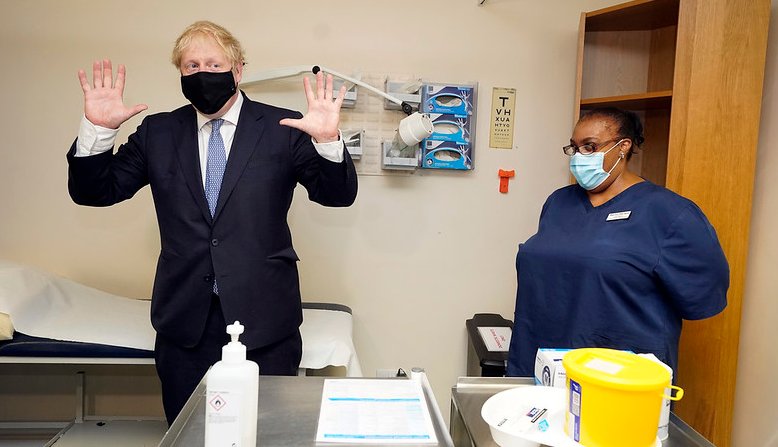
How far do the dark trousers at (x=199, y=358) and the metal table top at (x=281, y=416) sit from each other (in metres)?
0.48

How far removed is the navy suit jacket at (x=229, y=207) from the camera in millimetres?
1385

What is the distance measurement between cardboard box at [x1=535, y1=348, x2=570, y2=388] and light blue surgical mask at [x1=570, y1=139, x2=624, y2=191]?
0.72m

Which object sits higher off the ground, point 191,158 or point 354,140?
point 354,140

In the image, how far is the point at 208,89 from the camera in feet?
4.50

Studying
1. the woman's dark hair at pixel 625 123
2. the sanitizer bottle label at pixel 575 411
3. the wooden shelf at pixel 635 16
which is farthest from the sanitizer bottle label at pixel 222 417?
the wooden shelf at pixel 635 16

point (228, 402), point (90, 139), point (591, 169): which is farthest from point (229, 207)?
point (591, 169)

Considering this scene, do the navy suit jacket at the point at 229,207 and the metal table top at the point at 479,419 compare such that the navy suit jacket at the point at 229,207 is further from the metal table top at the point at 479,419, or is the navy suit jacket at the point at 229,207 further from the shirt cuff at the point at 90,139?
the metal table top at the point at 479,419

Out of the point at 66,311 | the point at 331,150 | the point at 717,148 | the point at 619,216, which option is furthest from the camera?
the point at 66,311

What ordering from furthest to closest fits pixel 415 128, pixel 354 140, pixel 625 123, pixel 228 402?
1. pixel 354 140
2. pixel 415 128
3. pixel 625 123
4. pixel 228 402

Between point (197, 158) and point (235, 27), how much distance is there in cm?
104

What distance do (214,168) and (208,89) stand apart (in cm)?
21

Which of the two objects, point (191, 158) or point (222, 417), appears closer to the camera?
point (222, 417)

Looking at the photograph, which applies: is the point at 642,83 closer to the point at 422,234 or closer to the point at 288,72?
the point at 422,234

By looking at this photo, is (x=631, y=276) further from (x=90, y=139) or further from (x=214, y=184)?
(x=90, y=139)
